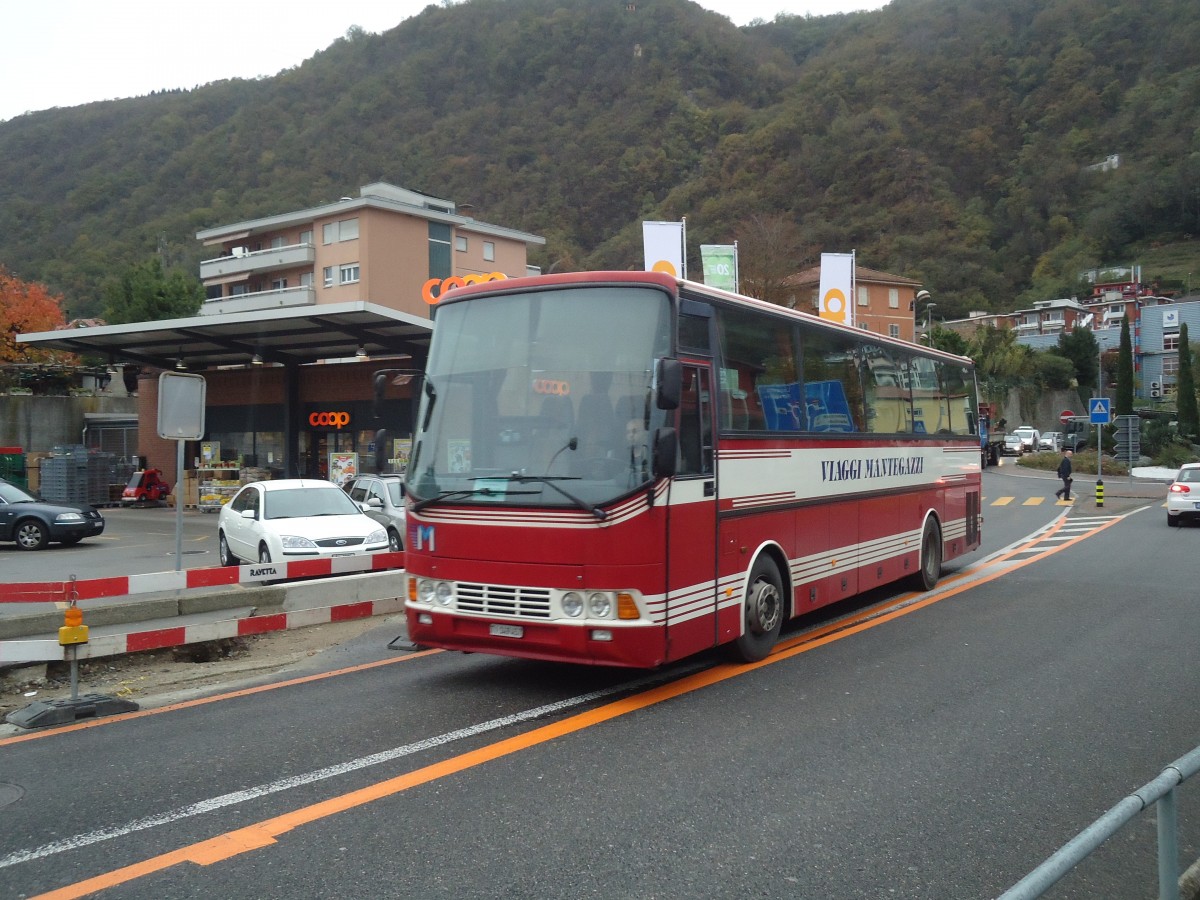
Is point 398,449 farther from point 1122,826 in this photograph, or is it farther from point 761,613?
point 1122,826

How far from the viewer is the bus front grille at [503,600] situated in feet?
24.0

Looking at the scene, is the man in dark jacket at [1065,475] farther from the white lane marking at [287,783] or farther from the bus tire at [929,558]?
the white lane marking at [287,783]

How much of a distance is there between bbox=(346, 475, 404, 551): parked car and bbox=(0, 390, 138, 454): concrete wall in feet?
98.3

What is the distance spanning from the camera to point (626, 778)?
573 centimetres

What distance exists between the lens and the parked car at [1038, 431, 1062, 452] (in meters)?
64.1

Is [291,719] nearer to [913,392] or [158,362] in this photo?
[913,392]

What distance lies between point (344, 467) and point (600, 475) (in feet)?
86.5

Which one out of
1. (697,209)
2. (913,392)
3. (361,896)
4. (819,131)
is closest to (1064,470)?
(913,392)

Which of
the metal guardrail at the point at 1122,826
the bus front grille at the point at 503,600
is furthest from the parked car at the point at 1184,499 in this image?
the metal guardrail at the point at 1122,826

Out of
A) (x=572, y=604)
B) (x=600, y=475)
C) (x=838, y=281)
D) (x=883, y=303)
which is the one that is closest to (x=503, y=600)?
(x=572, y=604)

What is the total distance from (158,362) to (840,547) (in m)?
31.6

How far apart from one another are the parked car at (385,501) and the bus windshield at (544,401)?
11.0m

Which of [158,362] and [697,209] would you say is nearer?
[158,362]

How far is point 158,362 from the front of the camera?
3622cm
